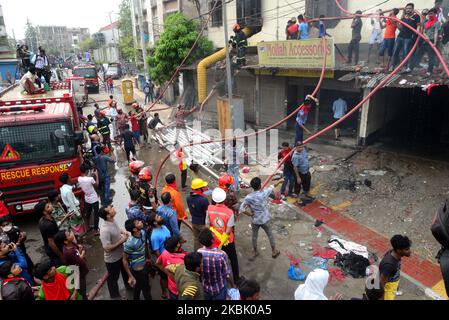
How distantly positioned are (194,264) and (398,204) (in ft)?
20.6

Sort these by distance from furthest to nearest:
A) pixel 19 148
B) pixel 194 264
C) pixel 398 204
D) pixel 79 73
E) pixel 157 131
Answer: pixel 79 73
pixel 157 131
pixel 398 204
pixel 19 148
pixel 194 264

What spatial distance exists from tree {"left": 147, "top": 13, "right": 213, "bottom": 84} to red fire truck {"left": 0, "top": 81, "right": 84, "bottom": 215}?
11912 millimetres

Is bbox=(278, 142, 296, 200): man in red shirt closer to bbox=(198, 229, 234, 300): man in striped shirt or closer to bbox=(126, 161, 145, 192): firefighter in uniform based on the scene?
bbox=(126, 161, 145, 192): firefighter in uniform

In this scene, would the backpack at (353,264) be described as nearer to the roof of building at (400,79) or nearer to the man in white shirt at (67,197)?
the man in white shirt at (67,197)

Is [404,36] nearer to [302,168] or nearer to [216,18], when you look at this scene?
[302,168]

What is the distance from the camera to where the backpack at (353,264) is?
230 inches

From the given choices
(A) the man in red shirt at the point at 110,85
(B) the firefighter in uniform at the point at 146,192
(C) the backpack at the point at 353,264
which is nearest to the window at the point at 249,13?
(B) the firefighter in uniform at the point at 146,192

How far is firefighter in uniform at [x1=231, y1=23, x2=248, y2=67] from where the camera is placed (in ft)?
46.6

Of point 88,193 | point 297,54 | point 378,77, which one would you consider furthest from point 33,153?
point 378,77

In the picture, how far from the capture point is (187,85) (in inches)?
858

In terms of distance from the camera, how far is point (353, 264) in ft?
19.6

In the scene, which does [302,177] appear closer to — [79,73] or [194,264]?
[194,264]

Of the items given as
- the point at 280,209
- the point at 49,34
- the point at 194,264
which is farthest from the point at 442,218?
the point at 49,34

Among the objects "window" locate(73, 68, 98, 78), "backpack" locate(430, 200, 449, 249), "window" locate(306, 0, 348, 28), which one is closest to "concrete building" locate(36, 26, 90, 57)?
"window" locate(73, 68, 98, 78)
